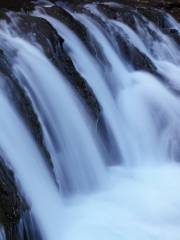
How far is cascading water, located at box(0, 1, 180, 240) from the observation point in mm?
4762

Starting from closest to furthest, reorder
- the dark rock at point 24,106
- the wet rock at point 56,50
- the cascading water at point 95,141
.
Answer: the cascading water at point 95,141
the dark rock at point 24,106
the wet rock at point 56,50

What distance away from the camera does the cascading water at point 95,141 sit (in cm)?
476

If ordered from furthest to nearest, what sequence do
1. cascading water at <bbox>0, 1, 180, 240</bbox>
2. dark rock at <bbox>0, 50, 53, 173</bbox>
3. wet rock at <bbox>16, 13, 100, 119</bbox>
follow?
wet rock at <bbox>16, 13, 100, 119</bbox>
dark rock at <bbox>0, 50, 53, 173</bbox>
cascading water at <bbox>0, 1, 180, 240</bbox>

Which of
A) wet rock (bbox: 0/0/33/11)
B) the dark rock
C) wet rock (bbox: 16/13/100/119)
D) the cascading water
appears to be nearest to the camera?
the cascading water

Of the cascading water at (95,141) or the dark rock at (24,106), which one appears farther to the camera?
the dark rock at (24,106)

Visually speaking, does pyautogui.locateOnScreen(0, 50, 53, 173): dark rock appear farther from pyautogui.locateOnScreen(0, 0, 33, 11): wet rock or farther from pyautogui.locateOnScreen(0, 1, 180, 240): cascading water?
Result: pyautogui.locateOnScreen(0, 0, 33, 11): wet rock

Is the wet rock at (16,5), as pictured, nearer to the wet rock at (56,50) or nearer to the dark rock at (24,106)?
the wet rock at (56,50)

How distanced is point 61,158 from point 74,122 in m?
0.53

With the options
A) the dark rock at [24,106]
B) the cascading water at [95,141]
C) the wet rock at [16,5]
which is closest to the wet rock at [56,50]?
the cascading water at [95,141]

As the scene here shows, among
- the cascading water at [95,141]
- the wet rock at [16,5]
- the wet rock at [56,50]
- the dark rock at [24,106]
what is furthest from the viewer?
the wet rock at [16,5]

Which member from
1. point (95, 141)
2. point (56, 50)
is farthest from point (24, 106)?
point (56, 50)

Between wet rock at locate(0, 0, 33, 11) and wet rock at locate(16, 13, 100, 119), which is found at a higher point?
wet rock at locate(0, 0, 33, 11)

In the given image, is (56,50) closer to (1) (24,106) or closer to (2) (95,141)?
(2) (95,141)

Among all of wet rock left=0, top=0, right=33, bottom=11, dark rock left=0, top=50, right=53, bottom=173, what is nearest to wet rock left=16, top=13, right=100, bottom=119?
dark rock left=0, top=50, right=53, bottom=173
